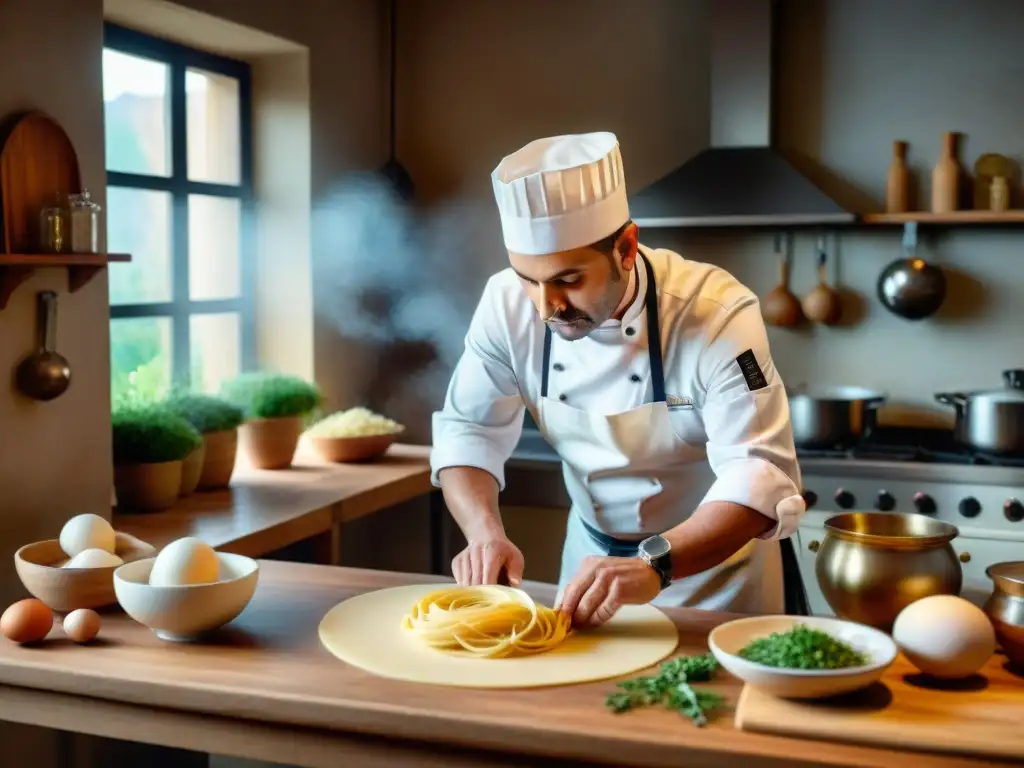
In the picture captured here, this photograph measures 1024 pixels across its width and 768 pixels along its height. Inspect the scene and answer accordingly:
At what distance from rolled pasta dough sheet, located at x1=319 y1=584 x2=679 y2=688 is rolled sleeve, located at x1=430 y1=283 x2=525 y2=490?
51cm

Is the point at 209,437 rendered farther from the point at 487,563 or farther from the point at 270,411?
the point at 487,563

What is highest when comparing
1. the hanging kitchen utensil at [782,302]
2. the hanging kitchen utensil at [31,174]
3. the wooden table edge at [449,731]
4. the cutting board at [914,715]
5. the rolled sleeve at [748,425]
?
the hanging kitchen utensil at [31,174]

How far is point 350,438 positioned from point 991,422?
193 centimetres

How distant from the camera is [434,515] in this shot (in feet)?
12.7

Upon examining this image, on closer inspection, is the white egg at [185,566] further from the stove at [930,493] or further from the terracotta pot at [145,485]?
the stove at [930,493]

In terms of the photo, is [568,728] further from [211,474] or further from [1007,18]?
[1007,18]

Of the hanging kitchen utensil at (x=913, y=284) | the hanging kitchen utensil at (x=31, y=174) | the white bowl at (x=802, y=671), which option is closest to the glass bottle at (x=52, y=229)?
the hanging kitchen utensil at (x=31, y=174)

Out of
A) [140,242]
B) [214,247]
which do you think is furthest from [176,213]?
[214,247]

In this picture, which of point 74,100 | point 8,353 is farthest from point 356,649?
point 74,100

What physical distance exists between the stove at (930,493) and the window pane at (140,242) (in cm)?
204

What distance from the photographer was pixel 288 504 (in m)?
3.02

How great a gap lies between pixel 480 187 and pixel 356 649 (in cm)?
296

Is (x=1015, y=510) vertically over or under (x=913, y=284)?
under

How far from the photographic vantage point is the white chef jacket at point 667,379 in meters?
2.02
